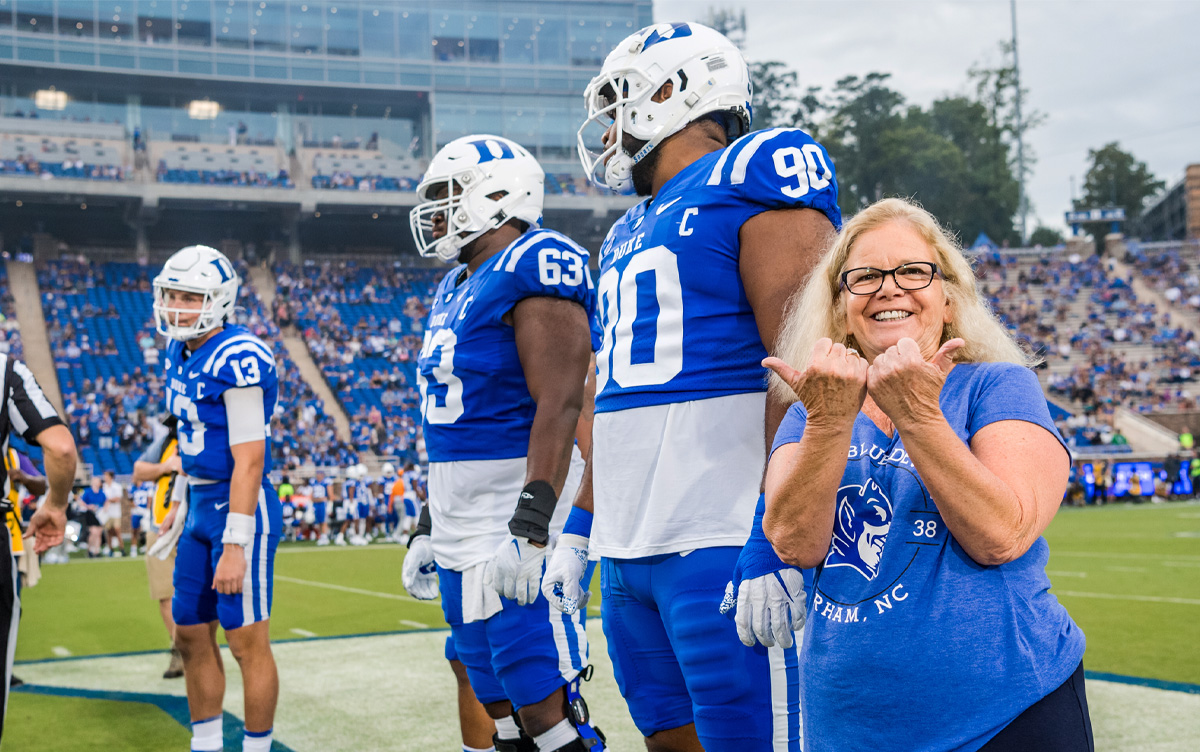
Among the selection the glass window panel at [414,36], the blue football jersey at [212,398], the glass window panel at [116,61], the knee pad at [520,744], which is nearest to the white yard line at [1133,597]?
the knee pad at [520,744]

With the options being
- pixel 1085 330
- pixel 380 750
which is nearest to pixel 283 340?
pixel 1085 330

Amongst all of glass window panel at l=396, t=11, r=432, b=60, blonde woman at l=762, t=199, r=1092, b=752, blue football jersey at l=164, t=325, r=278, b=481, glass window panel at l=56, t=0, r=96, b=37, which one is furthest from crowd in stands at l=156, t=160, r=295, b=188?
blonde woman at l=762, t=199, r=1092, b=752

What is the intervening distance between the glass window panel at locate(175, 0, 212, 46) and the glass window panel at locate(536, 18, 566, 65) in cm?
1239

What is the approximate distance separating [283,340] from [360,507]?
13.0 m

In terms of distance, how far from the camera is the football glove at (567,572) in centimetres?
282

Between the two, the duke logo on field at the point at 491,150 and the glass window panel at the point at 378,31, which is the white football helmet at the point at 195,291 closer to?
the duke logo on field at the point at 491,150

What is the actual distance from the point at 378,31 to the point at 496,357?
4001cm

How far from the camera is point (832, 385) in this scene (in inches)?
65.2

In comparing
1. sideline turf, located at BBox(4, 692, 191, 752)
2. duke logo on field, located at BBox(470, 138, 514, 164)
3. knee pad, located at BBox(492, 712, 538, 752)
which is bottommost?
sideline turf, located at BBox(4, 692, 191, 752)

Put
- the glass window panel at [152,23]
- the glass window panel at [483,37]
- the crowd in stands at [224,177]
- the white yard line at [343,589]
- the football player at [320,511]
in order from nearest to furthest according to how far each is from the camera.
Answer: the white yard line at [343,589] → the football player at [320,511] → the crowd in stands at [224,177] → the glass window panel at [152,23] → the glass window panel at [483,37]

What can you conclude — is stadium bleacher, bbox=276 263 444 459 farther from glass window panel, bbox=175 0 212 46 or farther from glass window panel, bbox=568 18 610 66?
glass window panel, bbox=568 18 610 66

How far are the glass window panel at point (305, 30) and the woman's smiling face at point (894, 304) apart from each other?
4099 centimetres

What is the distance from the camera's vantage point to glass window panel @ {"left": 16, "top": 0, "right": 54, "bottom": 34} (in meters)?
36.2

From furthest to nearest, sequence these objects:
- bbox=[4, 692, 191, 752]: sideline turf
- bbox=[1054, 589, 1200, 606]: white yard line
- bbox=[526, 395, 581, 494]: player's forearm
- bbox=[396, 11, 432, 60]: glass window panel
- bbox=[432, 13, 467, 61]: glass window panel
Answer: bbox=[432, 13, 467, 61]: glass window panel → bbox=[396, 11, 432, 60]: glass window panel → bbox=[1054, 589, 1200, 606]: white yard line → bbox=[4, 692, 191, 752]: sideline turf → bbox=[526, 395, 581, 494]: player's forearm
